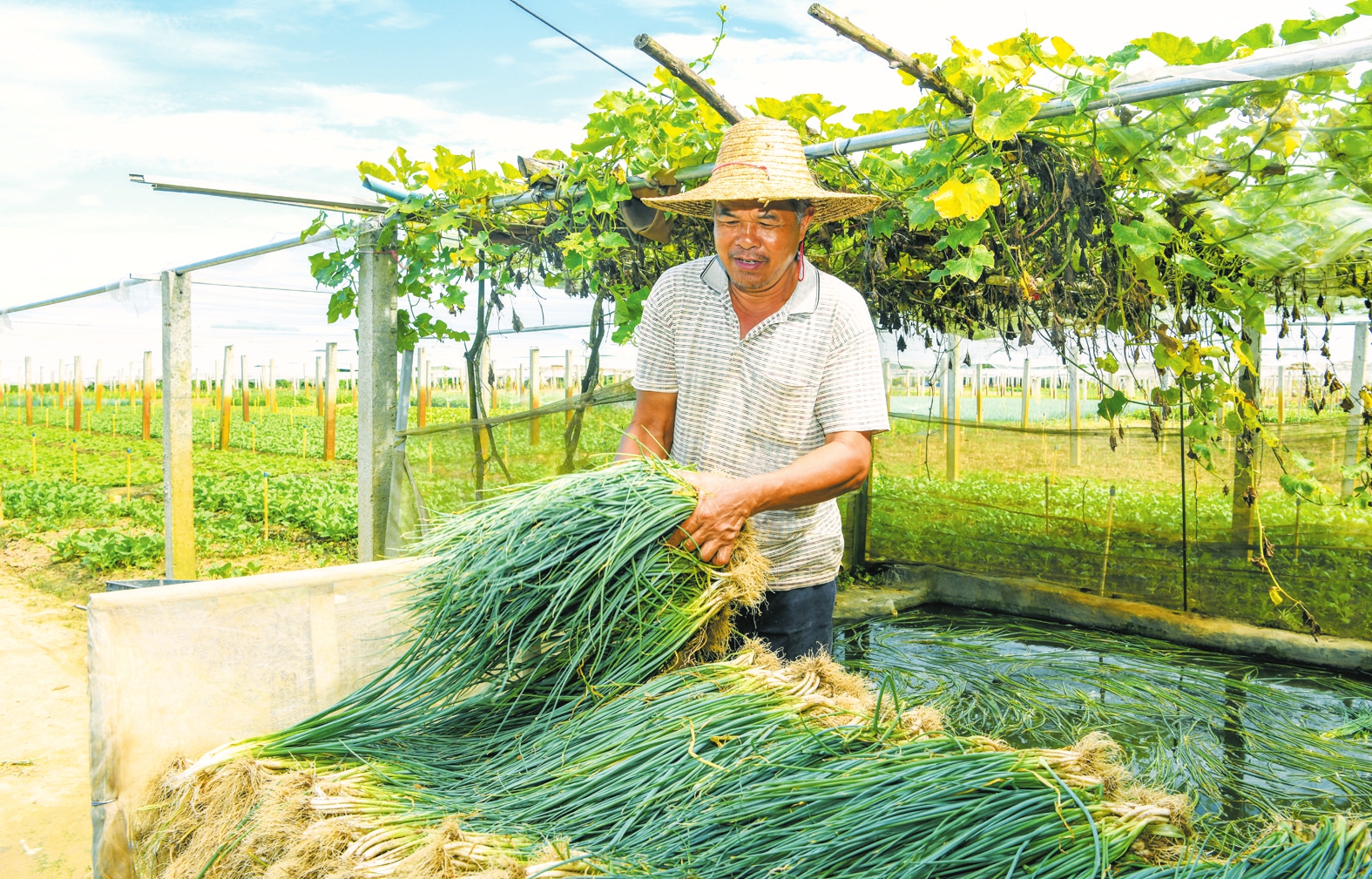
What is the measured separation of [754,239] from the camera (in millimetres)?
1903

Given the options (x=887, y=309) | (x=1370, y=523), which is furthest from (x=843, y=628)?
(x=1370, y=523)

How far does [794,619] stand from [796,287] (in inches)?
31.1

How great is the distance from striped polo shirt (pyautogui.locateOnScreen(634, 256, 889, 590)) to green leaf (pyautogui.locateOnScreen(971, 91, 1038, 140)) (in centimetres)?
73

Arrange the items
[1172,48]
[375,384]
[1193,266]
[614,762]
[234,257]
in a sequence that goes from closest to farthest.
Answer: [614,762]
[1172,48]
[1193,266]
[375,384]
[234,257]

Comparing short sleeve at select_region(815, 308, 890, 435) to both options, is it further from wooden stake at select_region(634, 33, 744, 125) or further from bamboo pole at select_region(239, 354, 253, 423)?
bamboo pole at select_region(239, 354, 253, 423)

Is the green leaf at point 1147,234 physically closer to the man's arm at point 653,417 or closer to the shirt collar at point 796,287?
the shirt collar at point 796,287

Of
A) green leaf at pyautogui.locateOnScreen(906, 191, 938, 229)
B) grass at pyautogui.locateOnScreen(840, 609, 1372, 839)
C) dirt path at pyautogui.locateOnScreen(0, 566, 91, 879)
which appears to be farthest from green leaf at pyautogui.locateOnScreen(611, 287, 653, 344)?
dirt path at pyautogui.locateOnScreen(0, 566, 91, 879)

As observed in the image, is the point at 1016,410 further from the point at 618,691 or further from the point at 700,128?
the point at 618,691

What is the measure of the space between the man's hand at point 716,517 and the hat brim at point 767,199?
65 cm

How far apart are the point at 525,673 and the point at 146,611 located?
82 cm

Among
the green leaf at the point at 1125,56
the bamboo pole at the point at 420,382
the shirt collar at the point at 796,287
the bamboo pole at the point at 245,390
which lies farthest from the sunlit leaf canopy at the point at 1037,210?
the bamboo pole at the point at 245,390

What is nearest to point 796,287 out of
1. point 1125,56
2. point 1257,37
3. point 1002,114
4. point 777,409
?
point 777,409

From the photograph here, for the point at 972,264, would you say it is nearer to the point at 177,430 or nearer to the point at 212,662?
the point at 212,662

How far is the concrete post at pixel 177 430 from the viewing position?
17.8 ft
